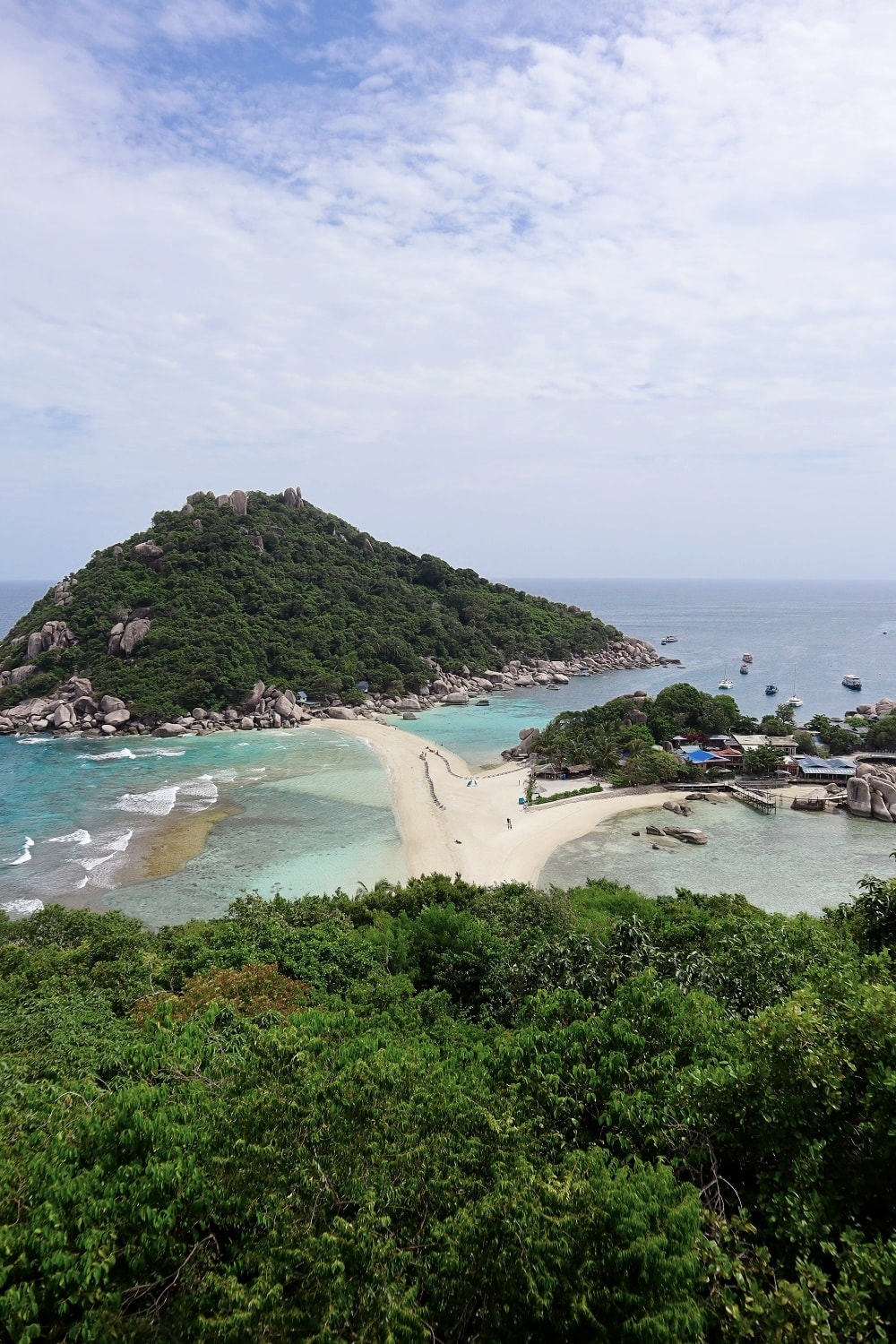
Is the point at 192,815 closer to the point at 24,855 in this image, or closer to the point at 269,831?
the point at 269,831

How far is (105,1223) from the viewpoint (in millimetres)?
5020

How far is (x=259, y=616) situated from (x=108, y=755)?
Answer: 66.5ft

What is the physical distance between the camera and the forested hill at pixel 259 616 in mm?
51188

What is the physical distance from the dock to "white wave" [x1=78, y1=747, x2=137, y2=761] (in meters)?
33.3

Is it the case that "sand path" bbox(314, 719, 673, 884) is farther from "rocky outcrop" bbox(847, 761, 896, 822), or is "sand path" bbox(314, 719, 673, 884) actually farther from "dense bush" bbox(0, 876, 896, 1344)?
"dense bush" bbox(0, 876, 896, 1344)

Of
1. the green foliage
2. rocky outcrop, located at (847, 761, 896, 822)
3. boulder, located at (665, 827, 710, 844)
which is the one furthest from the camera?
the green foliage

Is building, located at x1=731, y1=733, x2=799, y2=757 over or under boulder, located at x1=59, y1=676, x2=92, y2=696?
under

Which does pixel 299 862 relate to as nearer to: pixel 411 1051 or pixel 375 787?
pixel 375 787

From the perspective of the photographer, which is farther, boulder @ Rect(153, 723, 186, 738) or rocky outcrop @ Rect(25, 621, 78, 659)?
rocky outcrop @ Rect(25, 621, 78, 659)

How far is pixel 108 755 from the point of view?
40625 millimetres

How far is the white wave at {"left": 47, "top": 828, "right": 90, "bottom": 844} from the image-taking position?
26.9 metres

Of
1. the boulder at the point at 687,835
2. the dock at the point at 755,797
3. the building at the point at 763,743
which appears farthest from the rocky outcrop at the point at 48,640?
the building at the point at 763,743

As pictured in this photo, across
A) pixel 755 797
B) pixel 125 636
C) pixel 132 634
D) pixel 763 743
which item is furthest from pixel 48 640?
pixel 763 743

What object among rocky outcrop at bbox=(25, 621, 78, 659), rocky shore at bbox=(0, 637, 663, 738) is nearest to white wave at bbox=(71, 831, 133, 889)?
rocky shore at bbox=(0, 637, 663, 738)
